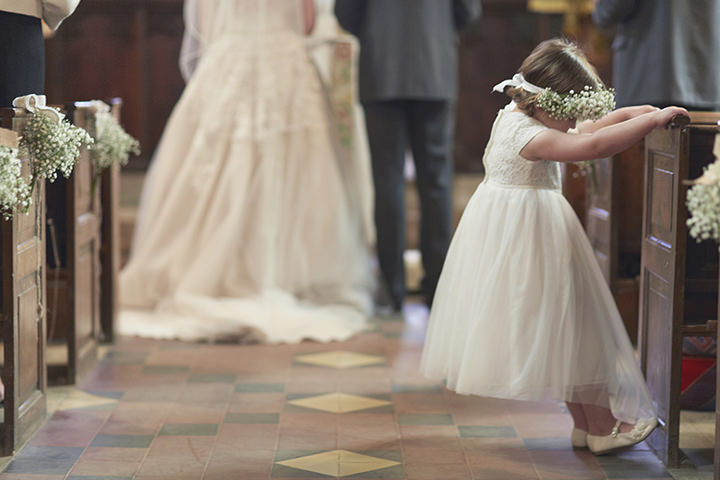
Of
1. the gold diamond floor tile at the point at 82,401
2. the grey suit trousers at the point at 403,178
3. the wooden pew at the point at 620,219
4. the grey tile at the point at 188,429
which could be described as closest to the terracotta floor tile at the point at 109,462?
the grey tile at the point at 188,429

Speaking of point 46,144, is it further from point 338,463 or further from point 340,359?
point 340,359

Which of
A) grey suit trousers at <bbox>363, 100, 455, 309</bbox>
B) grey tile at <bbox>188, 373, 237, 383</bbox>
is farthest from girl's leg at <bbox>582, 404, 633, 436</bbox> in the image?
grey suit trousers at <bbox>363, 100, 455, 309</bbox>

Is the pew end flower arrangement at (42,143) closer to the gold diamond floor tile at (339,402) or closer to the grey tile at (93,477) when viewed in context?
the grey tile at (93,477)

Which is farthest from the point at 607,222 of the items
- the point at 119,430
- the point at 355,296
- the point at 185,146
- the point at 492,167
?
the point at 185,146

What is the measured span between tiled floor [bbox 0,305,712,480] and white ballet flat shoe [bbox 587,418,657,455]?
37 mm

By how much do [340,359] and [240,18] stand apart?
198 cm

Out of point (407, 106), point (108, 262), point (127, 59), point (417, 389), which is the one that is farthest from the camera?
point (127, 59)

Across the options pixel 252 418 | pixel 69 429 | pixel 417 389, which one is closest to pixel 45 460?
pixel 69 429

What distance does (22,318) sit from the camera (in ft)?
9.82

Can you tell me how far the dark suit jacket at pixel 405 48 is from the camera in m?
4.77

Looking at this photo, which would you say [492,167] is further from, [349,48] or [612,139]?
[349,48]

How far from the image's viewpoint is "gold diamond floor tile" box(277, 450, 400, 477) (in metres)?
2.83

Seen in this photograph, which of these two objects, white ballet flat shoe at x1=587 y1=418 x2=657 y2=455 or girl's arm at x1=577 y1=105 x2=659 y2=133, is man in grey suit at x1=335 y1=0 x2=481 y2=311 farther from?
white ballet flat shoe at x1=587 y1=418 x2=657 y2=455

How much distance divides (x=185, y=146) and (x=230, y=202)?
0.41 meters
